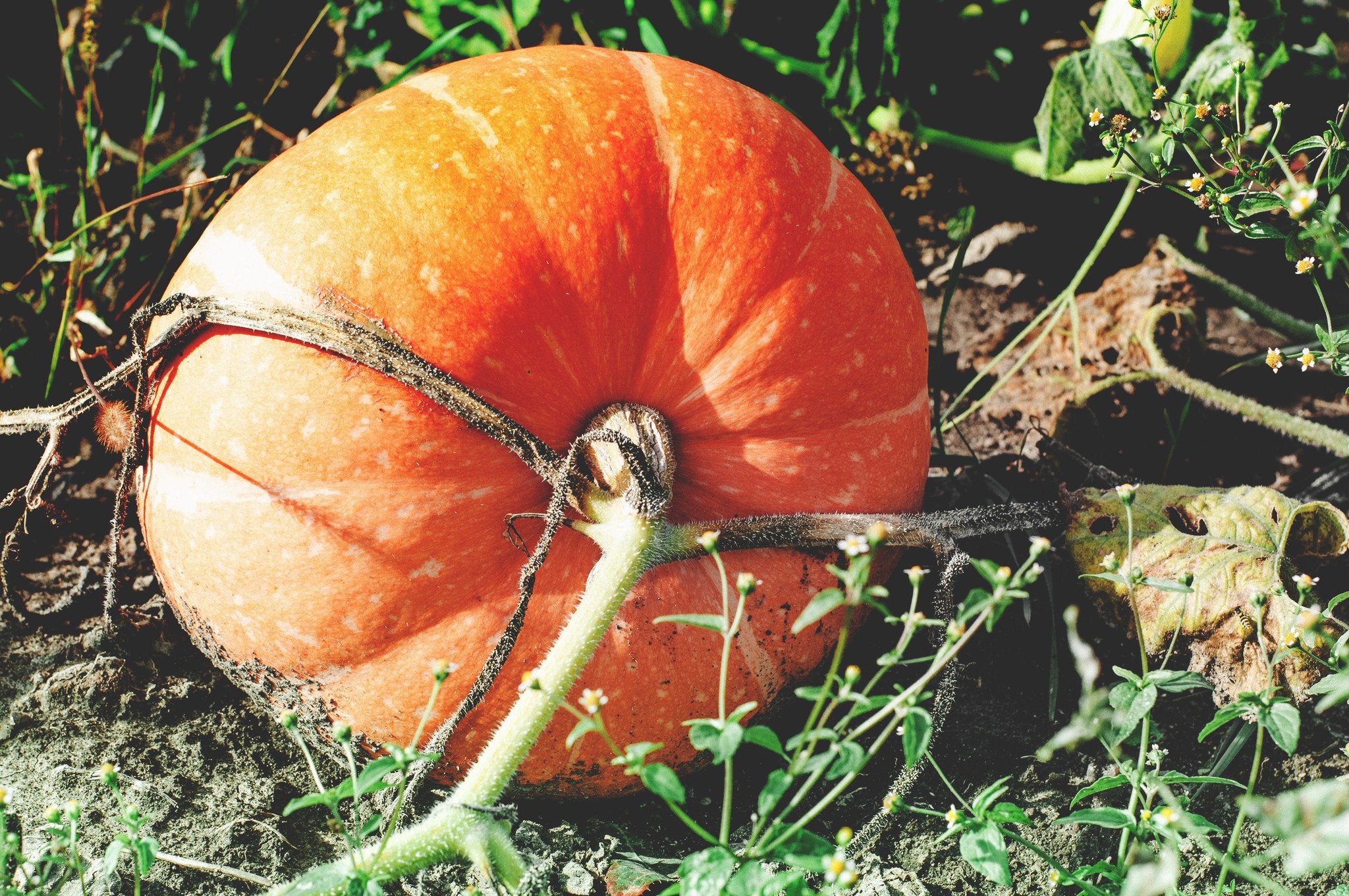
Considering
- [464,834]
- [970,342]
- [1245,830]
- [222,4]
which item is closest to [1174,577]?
[1245,830]

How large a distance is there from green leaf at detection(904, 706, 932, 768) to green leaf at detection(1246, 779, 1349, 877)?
0.36 metres

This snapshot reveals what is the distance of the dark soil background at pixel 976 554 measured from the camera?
1.71m

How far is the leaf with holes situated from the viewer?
5.54ft

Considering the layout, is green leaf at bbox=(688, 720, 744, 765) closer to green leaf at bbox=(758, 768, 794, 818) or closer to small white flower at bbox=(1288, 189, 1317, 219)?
green leaf at bbox=(758, 768, 794, 818)

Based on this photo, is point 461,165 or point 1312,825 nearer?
point 1312,825

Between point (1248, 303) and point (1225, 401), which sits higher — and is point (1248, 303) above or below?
above

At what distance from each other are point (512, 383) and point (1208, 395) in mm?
1671

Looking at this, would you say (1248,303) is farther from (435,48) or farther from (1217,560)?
(435,48)

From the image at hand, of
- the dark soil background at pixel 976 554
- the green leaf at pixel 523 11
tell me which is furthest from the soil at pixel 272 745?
the green leaf at pixel 523 11

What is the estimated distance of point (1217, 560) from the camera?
176cm

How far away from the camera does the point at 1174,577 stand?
1.78 m

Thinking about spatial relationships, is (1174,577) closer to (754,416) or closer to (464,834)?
(754,416)

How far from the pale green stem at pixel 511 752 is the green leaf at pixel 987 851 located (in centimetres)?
55

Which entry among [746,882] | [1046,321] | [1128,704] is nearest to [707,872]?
[746,882]
